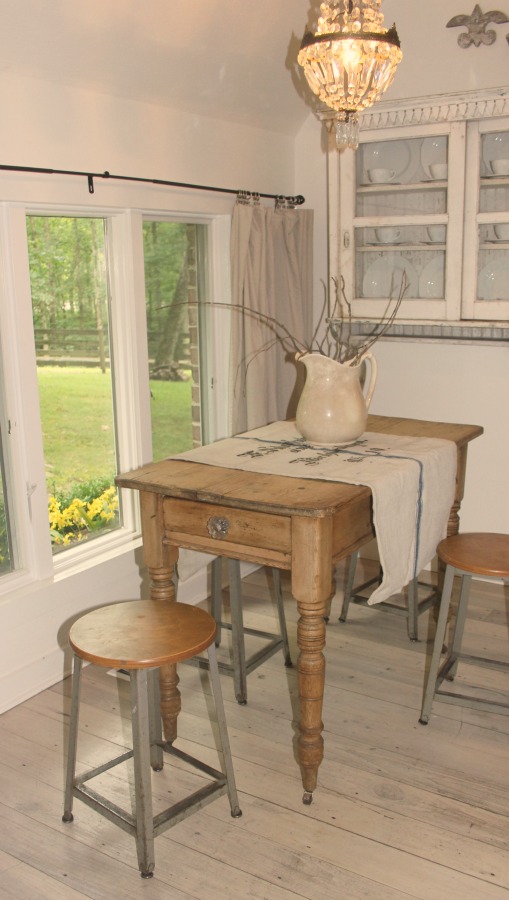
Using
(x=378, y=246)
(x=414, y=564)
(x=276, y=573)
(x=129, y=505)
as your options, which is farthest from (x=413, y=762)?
(x=378, y=246)

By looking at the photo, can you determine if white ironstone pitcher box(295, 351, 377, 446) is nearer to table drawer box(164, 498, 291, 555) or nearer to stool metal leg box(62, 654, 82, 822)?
table drawer box(164, 498, 291, 555)

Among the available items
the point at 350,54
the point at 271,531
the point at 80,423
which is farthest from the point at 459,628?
the point at 350,54

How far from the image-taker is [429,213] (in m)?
3.72

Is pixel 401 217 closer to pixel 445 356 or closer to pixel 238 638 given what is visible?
pixel 445 356

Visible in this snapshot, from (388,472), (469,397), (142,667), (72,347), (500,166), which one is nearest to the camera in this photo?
(142,667)

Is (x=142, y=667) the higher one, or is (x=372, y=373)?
(x=372, y=373)

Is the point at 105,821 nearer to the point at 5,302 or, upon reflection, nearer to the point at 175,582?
the point at 175,582

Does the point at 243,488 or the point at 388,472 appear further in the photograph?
the point at 388,472

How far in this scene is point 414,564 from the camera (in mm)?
2566

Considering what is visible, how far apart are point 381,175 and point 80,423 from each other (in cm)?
177

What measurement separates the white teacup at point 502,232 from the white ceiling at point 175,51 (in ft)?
3.85

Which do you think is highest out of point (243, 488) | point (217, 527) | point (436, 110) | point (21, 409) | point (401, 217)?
point (436, 110)

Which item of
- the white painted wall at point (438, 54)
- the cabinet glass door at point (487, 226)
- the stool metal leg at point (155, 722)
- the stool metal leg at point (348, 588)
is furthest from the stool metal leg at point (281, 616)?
the white painted wall at point (438, 54)

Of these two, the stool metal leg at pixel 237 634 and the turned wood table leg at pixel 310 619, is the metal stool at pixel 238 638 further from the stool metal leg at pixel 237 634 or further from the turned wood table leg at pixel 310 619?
the turned wood table leg at pixel 310 619
